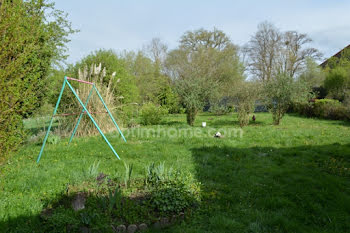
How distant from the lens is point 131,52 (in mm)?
26281

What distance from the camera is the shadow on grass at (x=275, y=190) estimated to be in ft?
9.24

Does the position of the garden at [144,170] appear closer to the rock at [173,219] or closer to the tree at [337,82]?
the rock at [173,219]

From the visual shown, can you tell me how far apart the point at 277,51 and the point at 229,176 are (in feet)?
92.8

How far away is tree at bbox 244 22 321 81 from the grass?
23231 millimetres

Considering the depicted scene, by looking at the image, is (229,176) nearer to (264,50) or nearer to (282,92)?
(282,92)

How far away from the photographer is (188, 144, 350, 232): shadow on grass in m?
2.82

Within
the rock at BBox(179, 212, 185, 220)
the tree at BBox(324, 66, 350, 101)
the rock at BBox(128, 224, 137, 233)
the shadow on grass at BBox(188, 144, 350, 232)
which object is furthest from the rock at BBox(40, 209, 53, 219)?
the tree at BBox(324, 66, 350, 101)

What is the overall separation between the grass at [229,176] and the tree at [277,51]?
915 inches

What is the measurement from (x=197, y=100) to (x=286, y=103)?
14.8ft

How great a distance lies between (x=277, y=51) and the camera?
28.2 m

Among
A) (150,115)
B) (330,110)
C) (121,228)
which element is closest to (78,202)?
(121,228)

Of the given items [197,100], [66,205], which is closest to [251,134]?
[197,100]

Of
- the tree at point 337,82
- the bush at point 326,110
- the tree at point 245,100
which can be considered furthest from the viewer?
the tree at point 337,82

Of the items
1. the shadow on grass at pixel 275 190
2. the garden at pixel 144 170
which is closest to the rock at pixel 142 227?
the garden at pixel 144 170
